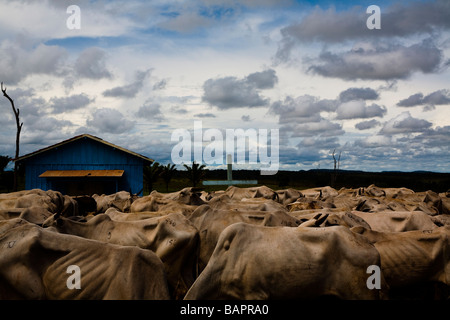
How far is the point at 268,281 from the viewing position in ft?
16.6

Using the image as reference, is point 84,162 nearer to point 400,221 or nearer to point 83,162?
point 83,162

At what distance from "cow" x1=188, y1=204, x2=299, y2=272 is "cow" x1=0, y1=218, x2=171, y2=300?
3.02m

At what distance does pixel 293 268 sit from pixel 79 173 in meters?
22.9

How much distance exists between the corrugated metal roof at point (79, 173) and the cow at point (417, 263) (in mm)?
20502

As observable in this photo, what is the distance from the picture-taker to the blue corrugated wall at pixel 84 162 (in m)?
26.4

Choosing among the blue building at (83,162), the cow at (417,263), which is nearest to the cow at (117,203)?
the cow at (417,263)

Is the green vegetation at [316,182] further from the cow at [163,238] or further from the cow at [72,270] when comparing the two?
the cow at [72,270]

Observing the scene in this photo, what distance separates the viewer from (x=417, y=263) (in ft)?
21.3

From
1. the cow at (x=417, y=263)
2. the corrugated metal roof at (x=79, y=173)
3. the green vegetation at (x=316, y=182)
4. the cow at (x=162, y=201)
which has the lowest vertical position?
the green vegetation at (x=316, y=182)

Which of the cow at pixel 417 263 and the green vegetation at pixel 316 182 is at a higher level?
the cow at pixel 417 263
